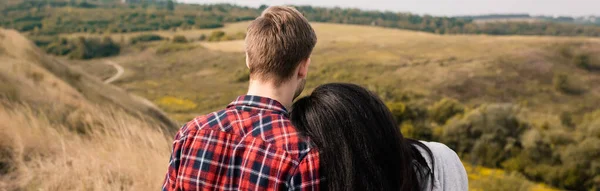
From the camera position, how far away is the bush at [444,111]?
4544 cm

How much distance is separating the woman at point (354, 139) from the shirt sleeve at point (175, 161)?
40 cm

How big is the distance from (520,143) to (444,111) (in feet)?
35.0

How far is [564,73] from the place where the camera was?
71.6 metres

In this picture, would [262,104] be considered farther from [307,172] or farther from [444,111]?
[444,111]

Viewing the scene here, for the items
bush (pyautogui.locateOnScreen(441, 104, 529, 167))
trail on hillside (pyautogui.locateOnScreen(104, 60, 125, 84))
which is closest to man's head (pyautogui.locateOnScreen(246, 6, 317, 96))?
bush (pyautogui.locateOnScreen(441, 104, 529, 167))

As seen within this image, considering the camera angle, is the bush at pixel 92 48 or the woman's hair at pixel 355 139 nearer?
the woman's hair at pixel 355 139

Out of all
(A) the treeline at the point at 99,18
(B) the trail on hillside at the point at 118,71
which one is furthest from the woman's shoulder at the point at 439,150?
(A) the treeline at the point at 99,18

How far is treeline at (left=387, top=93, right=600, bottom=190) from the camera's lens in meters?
31.3

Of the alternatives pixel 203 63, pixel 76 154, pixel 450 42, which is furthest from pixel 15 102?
pixel 450 42

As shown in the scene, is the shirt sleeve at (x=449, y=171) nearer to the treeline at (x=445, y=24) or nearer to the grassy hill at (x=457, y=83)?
the grassy hill at (x=457, y=83)

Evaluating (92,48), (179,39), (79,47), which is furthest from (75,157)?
(179,39)

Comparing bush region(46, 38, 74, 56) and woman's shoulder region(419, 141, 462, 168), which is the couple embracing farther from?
bush region(46, 38, 74, 56)

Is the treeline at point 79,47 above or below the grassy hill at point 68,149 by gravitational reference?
below

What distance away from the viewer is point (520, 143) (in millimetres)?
36219
